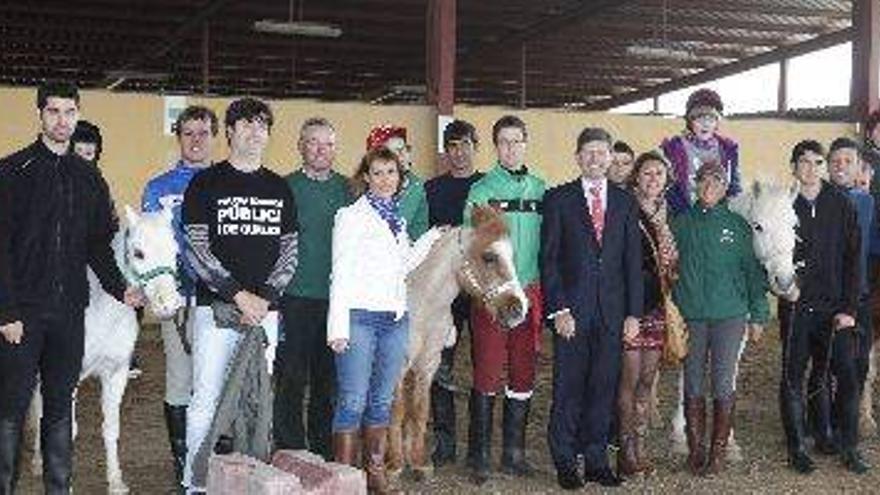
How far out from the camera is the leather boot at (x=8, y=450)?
4.18 m

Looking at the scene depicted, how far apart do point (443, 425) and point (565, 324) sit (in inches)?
44.3

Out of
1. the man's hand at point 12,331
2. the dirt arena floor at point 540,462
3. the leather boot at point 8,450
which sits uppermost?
the man's hand at point 12,331

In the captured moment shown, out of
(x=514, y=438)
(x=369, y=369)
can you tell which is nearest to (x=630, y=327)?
(x=514, y=438)

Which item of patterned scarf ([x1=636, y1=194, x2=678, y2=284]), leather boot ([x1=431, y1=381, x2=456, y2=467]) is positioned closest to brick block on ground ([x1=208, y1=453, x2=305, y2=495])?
leather boot ([x1=431, y1=381, x2=456, y2=467])

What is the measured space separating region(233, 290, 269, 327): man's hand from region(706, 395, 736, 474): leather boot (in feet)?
9.05

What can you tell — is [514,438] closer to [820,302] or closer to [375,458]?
[375,458]

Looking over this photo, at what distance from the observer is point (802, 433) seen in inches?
238

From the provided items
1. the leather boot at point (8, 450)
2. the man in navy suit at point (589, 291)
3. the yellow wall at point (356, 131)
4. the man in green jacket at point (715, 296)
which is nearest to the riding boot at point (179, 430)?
the leather boot at point (8, 450)

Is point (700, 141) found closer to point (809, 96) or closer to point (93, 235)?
point (93, 235)

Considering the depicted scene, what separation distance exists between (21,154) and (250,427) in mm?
1446

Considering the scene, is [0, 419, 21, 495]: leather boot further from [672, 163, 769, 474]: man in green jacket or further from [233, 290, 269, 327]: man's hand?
[672, 163, 769, 474]: man in green jacket

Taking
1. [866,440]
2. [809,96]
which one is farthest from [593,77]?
[866,440]

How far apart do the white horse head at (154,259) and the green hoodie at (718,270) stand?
2.79 meters

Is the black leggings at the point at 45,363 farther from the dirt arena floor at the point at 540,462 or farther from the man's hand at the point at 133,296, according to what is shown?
the dirt arena floor at the point at 540,462
